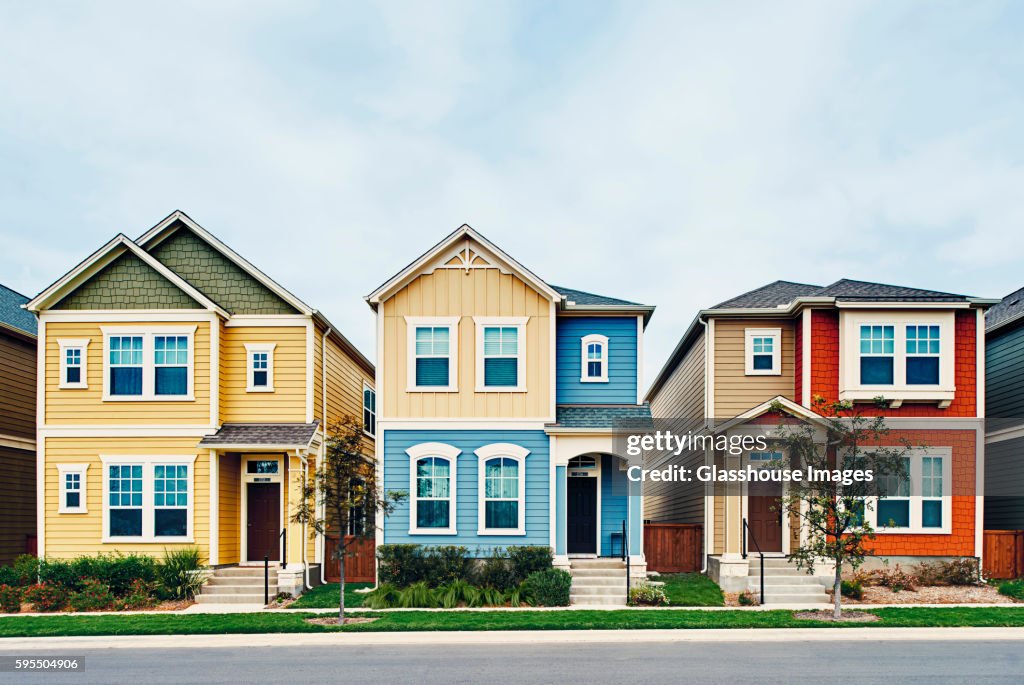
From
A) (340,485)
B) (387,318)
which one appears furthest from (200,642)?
(387,318)

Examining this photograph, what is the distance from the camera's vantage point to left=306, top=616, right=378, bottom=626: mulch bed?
17.6m

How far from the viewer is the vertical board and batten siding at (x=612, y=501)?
22500mm

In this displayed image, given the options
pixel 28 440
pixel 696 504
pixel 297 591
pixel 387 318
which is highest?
pixel 387 318

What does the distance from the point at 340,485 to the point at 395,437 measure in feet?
11.5

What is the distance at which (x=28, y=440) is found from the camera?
83.9 ft

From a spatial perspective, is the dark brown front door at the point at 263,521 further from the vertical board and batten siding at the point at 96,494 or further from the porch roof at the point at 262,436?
the porch roof at the point at 262,436

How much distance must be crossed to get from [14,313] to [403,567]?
14.9 m

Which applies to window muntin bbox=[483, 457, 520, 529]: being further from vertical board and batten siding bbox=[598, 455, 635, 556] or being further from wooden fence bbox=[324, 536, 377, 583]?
wooden fence bbox=[324, 536, 377, 583]

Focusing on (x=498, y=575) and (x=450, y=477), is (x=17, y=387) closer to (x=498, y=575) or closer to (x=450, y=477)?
(x=450, y=477)

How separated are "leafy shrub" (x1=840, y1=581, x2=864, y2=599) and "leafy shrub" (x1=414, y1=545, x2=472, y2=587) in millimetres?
8745

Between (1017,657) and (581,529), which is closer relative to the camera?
(1017,657)

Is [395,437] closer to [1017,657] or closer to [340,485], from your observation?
[340,485]

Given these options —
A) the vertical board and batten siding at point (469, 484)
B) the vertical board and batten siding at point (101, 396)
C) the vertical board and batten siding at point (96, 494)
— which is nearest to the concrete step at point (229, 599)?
the vertical board and batten siding at point (96, 494)

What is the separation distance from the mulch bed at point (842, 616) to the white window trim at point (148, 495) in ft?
47.2
